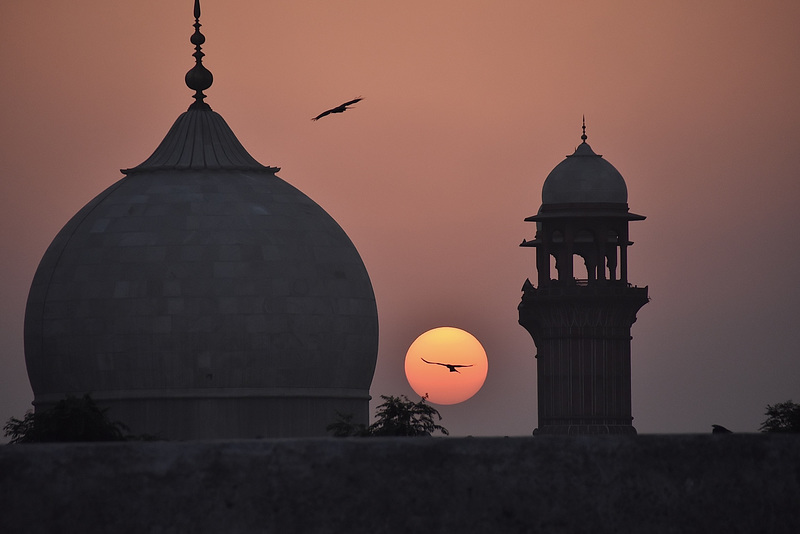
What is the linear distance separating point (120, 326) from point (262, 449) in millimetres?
46740

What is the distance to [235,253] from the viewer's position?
2928 inches

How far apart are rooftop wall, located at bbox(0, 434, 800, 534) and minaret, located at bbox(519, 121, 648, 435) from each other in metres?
76.4

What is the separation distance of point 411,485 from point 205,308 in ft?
149

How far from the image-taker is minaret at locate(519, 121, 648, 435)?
106938mm

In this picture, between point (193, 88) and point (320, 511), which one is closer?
point (320, 511)

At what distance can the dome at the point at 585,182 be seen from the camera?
107750 mm

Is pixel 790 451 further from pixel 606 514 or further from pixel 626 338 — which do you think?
pixel 626 338

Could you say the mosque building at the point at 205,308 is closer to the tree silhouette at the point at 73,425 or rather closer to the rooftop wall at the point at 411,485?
the tree silhouette at the point at 73,425

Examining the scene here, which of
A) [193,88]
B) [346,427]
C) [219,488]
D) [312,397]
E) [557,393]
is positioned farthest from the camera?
[557,393]

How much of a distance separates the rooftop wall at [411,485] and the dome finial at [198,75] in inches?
2064

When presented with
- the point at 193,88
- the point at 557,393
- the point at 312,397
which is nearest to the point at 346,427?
the point at 312,397

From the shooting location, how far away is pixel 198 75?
81.2 m

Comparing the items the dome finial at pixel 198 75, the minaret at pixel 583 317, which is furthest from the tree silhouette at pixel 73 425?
the minaret at pixel 583 317

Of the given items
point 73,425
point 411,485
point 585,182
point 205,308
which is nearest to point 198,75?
point 205,308
